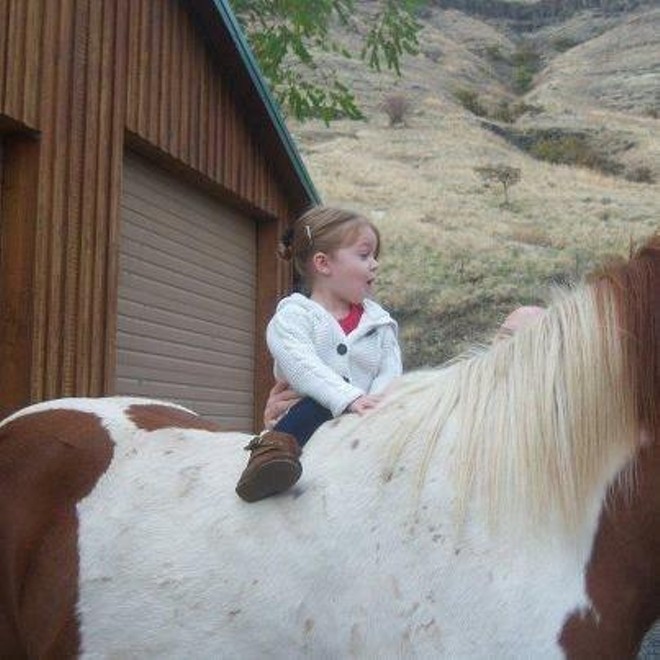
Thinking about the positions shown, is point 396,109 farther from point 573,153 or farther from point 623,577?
point 623,577

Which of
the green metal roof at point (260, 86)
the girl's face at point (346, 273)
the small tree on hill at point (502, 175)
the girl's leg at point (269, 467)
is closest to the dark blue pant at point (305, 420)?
the girl's leg at point (269, 467)

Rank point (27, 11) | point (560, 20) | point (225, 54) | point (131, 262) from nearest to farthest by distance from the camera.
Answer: point (27, 11) → point (131, 262) → point (225, 54) → point (560, 20)

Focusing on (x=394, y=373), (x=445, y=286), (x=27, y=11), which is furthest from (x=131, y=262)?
(x=445, y=286)

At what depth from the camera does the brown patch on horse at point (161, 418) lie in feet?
10.6

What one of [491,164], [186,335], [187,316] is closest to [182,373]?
[186,335]

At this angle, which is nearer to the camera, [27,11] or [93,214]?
[27,11]

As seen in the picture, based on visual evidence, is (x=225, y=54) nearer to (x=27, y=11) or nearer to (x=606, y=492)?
(x=27, y=11)

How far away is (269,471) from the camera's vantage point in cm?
249

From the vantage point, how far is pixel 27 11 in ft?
17.5

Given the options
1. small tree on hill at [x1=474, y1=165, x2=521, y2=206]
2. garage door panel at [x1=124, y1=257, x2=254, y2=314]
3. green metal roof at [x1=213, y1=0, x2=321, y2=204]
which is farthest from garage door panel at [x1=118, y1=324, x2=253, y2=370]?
small tree on hill at [x1=474, y1=165, x2=521, y2=206]

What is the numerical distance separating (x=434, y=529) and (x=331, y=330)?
3.48 ft

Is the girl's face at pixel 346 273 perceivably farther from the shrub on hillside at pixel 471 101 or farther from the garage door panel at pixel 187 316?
the shrub on hillside at pixel 471 101

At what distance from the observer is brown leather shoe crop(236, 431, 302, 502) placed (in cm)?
250

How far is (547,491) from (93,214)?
14.2 feet
